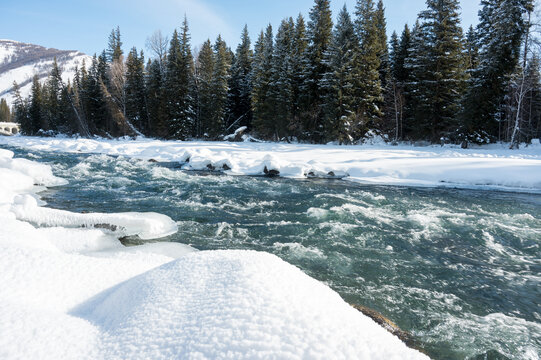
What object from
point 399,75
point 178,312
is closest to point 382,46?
point 399,75

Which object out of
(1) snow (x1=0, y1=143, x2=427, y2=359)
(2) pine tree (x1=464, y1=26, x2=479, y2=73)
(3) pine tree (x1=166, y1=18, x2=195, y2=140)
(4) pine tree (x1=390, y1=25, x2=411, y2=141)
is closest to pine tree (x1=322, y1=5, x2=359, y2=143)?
(4) pine tree (x1=390, y1=25, x2=411, y2=141)

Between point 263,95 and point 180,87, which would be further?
point 180,87

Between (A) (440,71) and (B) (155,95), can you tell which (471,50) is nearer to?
(A) (440,71)

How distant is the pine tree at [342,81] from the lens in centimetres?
2303

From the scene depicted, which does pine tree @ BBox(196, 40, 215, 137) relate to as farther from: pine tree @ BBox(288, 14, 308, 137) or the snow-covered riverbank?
the snow-covered riverbank

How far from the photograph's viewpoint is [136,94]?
128 ft

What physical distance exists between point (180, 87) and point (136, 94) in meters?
9.45

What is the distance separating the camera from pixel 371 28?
25781mm

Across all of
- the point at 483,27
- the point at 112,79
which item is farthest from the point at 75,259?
the point at 112,79

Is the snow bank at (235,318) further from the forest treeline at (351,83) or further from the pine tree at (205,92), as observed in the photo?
the pine tree at (205,92)

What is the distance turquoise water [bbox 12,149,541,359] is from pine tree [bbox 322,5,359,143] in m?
13.5

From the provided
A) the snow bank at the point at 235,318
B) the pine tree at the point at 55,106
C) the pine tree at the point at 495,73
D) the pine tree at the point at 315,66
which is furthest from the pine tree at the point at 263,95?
the pine tree at the point at 55,106

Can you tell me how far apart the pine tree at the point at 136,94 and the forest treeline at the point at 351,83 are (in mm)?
137

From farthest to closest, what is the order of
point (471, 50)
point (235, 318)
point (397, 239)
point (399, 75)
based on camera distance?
1. point (471, 50)
2. point (399, 75)
3. point (397, 239)
4. point (235, 318)
